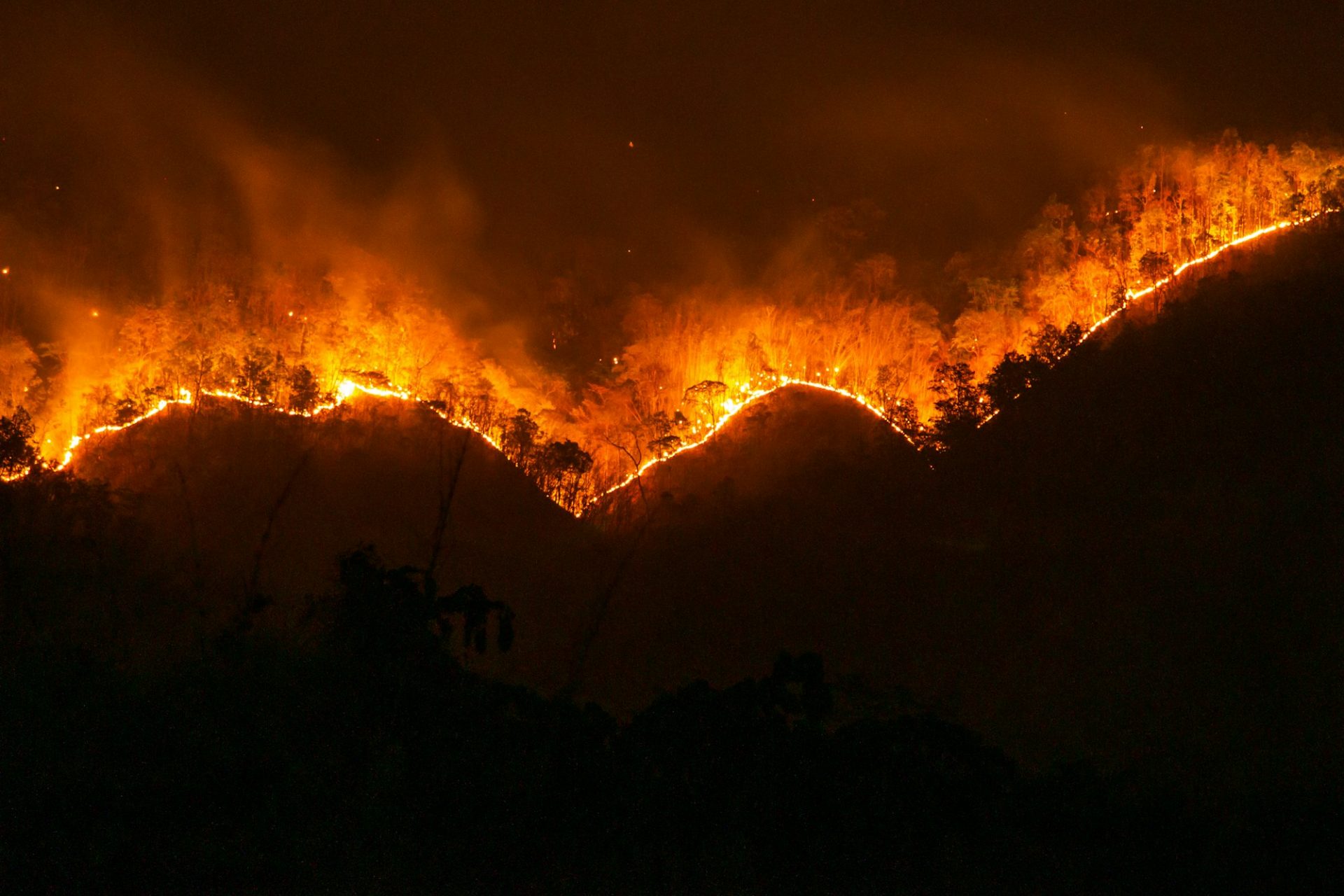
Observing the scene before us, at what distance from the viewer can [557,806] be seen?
5.40 m

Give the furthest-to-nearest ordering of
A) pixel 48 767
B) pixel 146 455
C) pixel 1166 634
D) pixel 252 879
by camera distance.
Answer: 1. pixel 146 455
2. pixel 1166 634
3. pixel 48 767
4. pixel 252 879

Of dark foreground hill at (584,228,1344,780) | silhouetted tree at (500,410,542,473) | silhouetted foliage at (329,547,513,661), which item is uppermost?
silhouetted tree at (500,410,542,473)

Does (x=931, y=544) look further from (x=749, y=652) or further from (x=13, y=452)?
(x=13, y=452)

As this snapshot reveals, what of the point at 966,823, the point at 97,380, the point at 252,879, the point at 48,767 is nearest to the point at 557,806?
the point at 252,879

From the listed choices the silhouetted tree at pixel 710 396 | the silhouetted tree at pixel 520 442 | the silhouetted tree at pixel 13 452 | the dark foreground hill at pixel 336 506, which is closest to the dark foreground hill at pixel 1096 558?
the dark foreground hill at pixel 336 506

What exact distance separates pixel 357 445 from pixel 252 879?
7.22 m

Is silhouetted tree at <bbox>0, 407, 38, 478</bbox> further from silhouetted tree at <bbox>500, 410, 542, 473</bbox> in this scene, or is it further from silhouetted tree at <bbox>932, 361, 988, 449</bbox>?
silhouetted tree at <bbox>932, 361, 988, 449</bbox>

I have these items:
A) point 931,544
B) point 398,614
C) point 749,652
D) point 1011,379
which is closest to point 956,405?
point 1011,379

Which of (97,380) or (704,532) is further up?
(97,380)

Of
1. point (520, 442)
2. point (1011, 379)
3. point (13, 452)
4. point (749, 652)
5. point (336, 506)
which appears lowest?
point (749, 652)

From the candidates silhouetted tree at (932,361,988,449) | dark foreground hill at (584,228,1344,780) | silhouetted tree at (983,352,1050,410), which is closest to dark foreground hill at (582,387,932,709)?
dark foreground hill at (584,228,1344,780)

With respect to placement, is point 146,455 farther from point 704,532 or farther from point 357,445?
point 704,532

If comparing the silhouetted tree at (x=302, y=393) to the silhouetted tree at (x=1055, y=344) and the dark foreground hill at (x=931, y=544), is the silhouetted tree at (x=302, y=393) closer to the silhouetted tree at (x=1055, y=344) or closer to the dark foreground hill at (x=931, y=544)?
the dark foreground hill at (x=931, y=544)

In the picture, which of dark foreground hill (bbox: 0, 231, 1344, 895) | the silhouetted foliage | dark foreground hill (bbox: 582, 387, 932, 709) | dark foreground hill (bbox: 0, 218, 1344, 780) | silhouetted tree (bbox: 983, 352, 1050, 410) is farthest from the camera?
silhouetted tree (bbox: 983, 352, 1050, 410)
